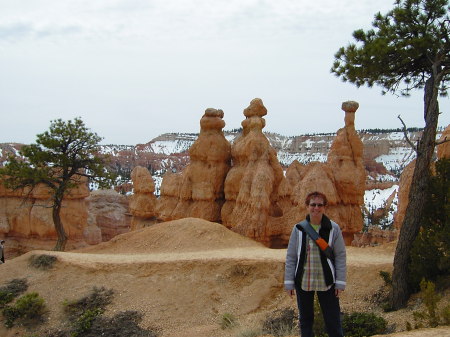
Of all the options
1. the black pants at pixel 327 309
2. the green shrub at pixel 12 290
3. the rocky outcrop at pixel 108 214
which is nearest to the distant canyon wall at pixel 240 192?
the rocky outcrop at pixel 108 214

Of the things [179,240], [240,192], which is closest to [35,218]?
[179,240]

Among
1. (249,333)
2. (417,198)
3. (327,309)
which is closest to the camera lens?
(327,309)

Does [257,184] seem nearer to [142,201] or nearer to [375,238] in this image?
[142,201]

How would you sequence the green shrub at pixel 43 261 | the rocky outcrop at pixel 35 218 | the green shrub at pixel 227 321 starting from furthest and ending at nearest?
the rocky outcrop at pixel 35 218 < the green shrub at pixel 43 261 < the green shrub at pixel 227 321

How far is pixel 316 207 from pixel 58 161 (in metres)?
18.0

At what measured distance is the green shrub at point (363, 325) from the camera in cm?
977

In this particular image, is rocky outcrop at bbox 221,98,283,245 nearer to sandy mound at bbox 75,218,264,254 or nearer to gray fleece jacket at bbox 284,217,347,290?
sandy mound at bbox 75,218,264,254

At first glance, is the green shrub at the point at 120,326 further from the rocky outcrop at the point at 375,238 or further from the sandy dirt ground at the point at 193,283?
the rocky outcrop at the point at 375,238

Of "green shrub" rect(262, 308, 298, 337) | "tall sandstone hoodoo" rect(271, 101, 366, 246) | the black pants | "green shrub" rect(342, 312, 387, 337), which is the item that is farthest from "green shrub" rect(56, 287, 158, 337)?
"tall sandstone hoodoo" rect(271, 101, 366, 246)

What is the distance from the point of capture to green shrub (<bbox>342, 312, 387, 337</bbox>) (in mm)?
9766

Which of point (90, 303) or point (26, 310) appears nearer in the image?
point (26, 310)

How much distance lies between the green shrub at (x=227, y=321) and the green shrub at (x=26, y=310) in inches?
239

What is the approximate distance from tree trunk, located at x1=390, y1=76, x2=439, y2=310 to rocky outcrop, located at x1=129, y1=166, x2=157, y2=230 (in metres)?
19.9

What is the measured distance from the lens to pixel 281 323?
11570mm
